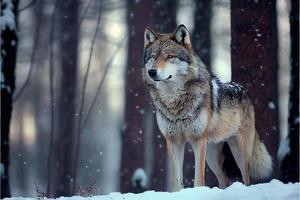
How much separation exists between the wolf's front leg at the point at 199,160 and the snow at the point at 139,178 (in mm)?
5334

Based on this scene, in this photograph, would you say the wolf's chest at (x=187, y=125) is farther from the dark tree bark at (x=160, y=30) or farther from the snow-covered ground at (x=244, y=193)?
the dark tree bark at (x=160, y=30)

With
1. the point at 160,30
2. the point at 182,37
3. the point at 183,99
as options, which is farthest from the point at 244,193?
the point at 160,30

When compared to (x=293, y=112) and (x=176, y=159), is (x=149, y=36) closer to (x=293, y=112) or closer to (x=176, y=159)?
(x=176, y=159)

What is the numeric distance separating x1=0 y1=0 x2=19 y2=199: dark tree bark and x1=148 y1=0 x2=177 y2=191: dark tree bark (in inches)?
188

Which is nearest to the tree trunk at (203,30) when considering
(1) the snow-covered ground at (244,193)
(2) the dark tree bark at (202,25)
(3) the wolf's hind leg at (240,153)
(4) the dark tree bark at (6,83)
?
(2) the dark tree bark at (202,25)

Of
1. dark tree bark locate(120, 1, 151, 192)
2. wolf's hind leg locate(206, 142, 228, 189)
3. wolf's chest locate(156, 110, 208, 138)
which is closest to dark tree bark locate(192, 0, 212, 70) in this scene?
dark tree bark locate(120, 1, 151, 192)

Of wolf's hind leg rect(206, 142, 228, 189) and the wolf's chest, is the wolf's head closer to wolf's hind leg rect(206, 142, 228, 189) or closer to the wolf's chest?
the wolf's chest

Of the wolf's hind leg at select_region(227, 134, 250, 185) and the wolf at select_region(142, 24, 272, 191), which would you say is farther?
the wolf's hind leg at select_region(227, 134, 250, 185)

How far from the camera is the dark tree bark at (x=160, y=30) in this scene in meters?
14.4

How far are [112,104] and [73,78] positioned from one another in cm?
2234

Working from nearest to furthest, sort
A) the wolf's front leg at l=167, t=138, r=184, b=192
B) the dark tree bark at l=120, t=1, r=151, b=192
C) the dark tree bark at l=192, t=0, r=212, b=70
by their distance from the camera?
the wolf's front leg at l=167, t=138, r=184, b=192 → the dark tree bark at l=120, t=1, r=151, b=192 → the dark tree bark at l=192, t=0, r=212, b=70

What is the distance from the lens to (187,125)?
275 inches

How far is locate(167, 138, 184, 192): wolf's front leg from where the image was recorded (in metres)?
6.85

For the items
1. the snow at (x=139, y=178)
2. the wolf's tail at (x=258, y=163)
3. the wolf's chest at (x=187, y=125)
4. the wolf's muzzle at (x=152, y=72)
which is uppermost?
the wolf's muzzle at (x=152, y=72)
